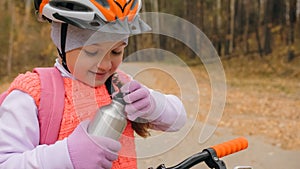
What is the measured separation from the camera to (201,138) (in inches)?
42.6

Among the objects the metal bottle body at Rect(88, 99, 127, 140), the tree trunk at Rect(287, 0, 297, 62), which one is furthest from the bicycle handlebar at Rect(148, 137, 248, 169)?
the tree trunk at Rect(287, 0, 297, 62)

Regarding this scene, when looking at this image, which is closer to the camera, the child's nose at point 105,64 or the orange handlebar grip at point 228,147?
the child's nose at point 105,64

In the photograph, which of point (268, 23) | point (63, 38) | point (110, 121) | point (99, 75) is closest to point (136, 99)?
point (110, 121)

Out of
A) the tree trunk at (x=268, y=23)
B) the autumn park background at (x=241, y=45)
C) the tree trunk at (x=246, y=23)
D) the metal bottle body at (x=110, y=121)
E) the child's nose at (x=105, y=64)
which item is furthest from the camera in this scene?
the tree trunk at (x=246, y=23)

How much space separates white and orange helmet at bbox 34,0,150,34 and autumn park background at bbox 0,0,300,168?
487 cm

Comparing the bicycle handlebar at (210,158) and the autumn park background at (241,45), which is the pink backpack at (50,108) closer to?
the bicycle handlebar at (210,158)

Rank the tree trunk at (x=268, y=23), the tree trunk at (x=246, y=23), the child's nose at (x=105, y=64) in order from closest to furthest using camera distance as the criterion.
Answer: the child's nose at (x=105, y=64)
the tree trunk at (x=268, y=23)
the tree trunk at (x=246, y=23)

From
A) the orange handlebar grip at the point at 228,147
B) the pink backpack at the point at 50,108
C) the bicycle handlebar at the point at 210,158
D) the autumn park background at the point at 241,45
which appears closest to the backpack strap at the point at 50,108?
the pink backpack at the point at 50,108

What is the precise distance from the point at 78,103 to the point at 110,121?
96mm

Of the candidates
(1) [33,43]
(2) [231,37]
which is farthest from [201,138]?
(2) [231,37]

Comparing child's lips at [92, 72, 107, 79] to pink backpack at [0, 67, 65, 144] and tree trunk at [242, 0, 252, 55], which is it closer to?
pink backpack at [0, 67, 65, 144]

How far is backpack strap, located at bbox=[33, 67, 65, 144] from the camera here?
1.15m

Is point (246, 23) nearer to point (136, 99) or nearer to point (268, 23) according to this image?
point (268, 23)

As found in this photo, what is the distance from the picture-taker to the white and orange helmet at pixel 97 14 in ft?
3.75
